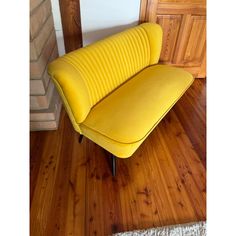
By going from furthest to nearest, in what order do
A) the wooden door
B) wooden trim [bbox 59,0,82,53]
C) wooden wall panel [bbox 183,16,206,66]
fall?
wooden wall panel [bbox 183,16,206,66] → the wooden door → wooden trim [bbox 59,0,82,53]

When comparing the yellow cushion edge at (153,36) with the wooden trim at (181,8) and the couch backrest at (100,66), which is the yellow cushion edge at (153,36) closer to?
the couch backrest at (100,66)

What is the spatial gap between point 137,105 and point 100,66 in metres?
0.39

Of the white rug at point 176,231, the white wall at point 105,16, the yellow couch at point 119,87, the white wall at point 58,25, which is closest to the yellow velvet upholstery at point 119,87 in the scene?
the yellow couch at point 119,87

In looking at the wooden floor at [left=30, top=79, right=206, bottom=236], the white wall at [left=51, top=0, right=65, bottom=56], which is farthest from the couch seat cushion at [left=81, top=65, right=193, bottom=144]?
the white wall at [left=51, top=0, right=65, bottom=56]

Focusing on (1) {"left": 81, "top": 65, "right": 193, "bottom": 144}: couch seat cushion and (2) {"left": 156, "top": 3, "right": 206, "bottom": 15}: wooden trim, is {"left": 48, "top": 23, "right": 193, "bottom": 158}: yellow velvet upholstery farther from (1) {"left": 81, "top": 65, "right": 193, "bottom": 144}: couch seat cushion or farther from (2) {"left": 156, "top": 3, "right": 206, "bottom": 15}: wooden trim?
(2) {"left": 156, "top": 3, "right": 206, "bottom": 15}: wooden trim

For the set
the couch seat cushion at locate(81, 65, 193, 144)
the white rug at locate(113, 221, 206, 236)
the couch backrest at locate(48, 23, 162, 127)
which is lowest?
the white rug at locate(113, 221, 206, 236)

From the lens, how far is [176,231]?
1102 millimetres

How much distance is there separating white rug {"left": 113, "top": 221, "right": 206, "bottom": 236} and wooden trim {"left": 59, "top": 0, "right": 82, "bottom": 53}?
5.64 feet

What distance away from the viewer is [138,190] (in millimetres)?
1306

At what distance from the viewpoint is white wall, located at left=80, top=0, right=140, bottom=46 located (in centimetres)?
171
